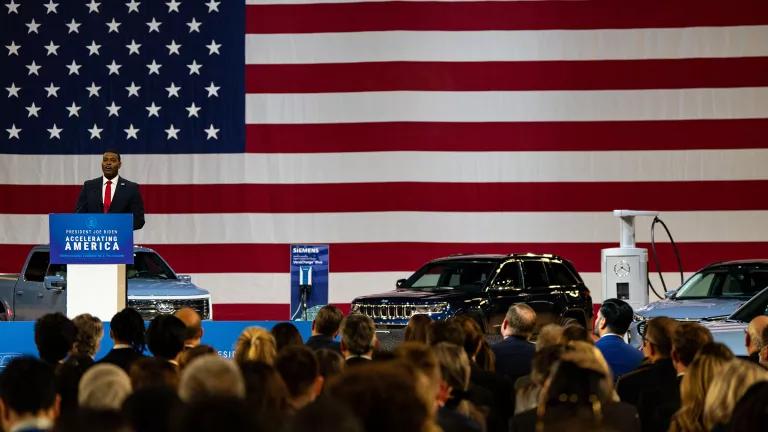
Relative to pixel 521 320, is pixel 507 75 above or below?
above

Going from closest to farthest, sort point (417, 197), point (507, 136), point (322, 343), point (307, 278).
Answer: point (322, 343) → point (307, 278) → point (507, 136) → point (417, 197)

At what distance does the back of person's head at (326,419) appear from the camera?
268 cm

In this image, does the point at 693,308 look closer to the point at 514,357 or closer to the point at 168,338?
the point at 514,357

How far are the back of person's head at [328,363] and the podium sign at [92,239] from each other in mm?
5375

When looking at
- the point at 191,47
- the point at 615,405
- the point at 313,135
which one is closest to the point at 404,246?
the point at 313,135

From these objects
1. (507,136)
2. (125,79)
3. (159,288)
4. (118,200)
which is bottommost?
(159,288)

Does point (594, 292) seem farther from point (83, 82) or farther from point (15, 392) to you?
point (15, 392)

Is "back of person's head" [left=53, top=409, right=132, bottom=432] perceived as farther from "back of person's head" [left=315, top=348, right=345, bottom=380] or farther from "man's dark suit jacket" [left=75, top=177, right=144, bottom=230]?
"man's dark suit jacket" [left=75, top=177, right=144, bottom=230]

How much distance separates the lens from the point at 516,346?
8516 mm

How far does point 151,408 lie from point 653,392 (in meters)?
3.48

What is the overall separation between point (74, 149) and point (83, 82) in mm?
1014

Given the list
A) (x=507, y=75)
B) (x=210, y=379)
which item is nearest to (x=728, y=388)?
(x=210, y=379)

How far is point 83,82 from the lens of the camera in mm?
19875

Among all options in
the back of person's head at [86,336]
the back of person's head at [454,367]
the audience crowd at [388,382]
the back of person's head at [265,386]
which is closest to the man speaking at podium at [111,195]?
the audience crowd at [388,382]
